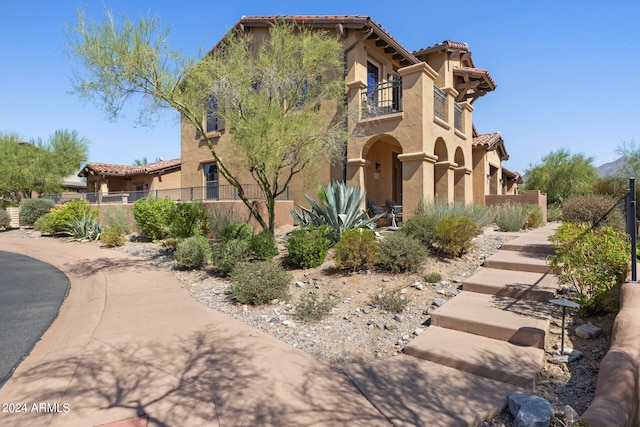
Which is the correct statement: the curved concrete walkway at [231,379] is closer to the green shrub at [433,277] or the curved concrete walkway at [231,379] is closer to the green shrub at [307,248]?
the green shrub at [433,277]

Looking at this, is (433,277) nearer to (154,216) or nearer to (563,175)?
(154,216)

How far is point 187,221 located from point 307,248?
5553 millimetres

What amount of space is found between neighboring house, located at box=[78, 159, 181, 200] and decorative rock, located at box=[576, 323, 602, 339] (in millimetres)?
24911

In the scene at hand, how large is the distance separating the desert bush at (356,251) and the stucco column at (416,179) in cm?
438

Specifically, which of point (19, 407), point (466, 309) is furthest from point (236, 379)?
point (466, 309)

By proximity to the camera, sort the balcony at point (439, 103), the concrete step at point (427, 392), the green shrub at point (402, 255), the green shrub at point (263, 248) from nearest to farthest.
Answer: the concrete step at point (427, 392), the green shrub at point (402, 255), the green shrub at point (263, 248), the balcony at point (439, 103)

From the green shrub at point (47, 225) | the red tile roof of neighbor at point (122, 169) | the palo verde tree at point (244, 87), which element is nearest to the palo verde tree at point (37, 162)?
the red tile roof of neighbor at point (122, 169)

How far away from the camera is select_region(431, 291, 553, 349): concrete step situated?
4.09 m

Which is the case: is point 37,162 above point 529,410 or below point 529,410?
above

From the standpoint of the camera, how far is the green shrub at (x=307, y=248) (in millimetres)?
7643

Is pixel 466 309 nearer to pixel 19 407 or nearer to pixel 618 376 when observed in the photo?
pixel 618 376

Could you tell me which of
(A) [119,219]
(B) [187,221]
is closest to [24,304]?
(B) [187,221]

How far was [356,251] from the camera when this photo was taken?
6.86 m

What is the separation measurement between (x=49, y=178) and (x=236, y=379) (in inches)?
1095
